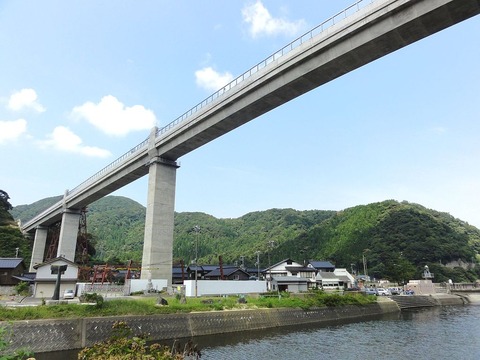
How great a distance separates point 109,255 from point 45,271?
98525 mm

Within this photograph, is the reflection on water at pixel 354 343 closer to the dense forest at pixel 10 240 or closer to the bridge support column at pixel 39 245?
the dense forest at pixel 10 240

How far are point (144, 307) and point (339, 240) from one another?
103360 millimetres

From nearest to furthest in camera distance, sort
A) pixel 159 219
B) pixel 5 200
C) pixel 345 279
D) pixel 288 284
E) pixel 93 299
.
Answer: pixel 93 299, pixel 159 219, pixel 288 284, pixel 345 279, pixel 5 200

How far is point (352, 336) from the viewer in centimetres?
3034

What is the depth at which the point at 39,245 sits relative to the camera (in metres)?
80.4

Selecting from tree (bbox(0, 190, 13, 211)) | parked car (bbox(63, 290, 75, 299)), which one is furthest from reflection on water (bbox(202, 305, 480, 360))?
tree (bbox(0, 190, 13, 211))

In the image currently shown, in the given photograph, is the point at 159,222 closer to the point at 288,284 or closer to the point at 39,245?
the point at 288,284

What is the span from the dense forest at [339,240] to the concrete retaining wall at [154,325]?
1632 inches

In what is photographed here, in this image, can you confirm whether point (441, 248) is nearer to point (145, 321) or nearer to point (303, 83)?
point (303, 83)

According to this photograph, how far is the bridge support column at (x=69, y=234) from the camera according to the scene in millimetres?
66562

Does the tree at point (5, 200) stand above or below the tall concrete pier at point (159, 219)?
above

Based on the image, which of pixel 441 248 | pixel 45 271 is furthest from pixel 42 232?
pixel 441 248

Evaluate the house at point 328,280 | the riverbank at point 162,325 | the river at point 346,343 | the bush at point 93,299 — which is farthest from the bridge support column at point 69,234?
the house at point 328,280

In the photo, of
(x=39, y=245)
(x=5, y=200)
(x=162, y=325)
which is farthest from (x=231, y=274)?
(x=5, y=200)
